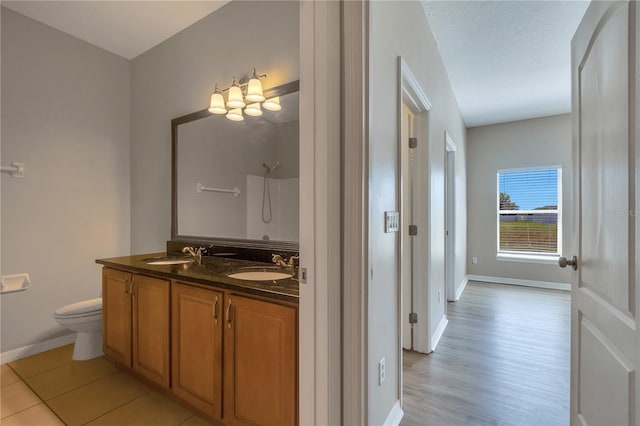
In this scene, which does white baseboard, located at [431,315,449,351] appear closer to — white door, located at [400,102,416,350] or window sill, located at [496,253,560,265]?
white door, located at [400,102,416,350]

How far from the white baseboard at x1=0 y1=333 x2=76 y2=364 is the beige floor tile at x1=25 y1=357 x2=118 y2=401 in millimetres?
449

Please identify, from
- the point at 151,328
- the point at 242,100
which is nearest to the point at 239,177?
Result: the point at 242,100

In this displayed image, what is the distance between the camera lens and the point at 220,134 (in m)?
2.46

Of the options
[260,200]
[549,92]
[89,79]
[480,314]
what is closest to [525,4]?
[549,92]

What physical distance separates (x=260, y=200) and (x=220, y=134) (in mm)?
730

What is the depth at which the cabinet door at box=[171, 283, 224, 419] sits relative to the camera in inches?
57.7

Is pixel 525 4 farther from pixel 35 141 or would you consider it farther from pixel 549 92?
pixel 35 141

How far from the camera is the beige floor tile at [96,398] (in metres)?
1.69

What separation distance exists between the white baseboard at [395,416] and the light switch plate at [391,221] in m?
0.97

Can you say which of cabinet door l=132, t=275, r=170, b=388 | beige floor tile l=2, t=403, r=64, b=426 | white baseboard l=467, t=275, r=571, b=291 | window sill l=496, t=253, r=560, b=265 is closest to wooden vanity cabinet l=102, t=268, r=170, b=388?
cabinet door l=132, t=275, r=170, b=388

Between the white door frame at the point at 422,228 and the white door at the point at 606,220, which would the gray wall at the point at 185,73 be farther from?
the white door at the point at 606,220

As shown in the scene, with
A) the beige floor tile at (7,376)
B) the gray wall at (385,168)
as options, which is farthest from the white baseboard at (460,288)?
the beige floor tile at (7,376)

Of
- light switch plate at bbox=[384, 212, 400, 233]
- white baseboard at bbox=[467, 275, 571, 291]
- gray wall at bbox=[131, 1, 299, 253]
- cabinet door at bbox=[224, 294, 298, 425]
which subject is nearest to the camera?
cabinet door at bbox=[224, 294, 298, 425]

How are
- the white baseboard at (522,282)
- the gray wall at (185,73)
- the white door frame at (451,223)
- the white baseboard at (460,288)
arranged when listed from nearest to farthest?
the gray wall at (185,73)
the white door frame at (451,223)
the white baseboard at (460,288)
the white baseboard at (522,282)
